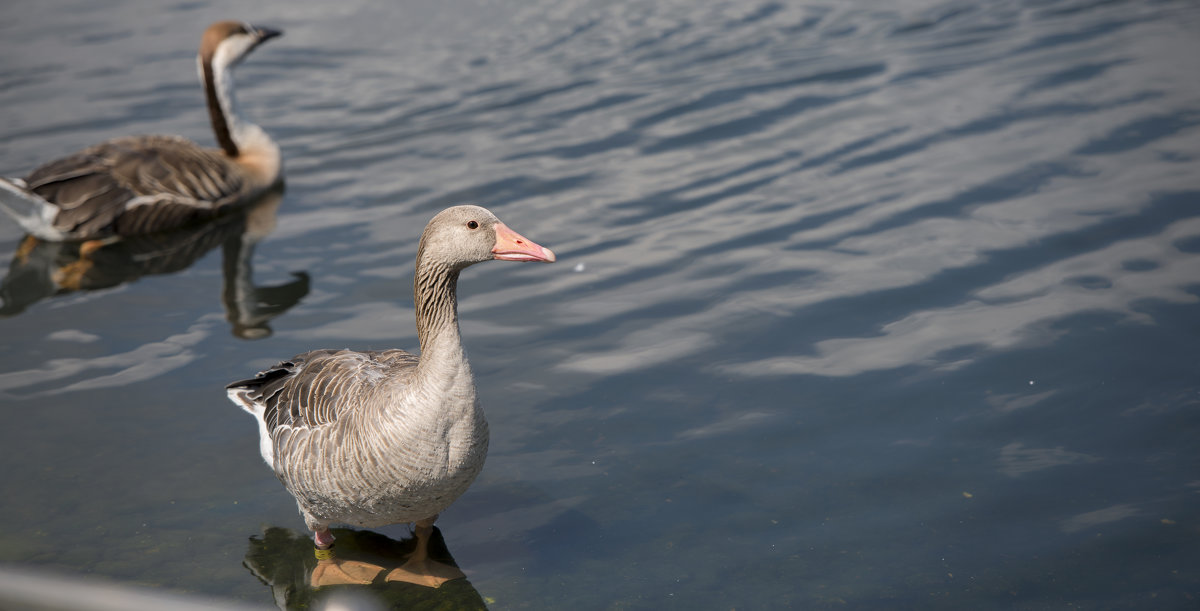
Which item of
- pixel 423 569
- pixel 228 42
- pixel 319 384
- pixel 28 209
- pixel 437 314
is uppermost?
pixel 228 42

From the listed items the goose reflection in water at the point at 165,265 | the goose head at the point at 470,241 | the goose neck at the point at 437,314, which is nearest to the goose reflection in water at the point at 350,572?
the goose neck at the point at 437,314

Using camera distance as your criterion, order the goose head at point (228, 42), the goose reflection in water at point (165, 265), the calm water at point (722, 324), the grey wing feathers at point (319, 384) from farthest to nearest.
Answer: the goose head at point (228, 42), the goose reflection in water at point (165, 265), the calm water at point (722, 324), the grey wing feathers at point (319, 384)

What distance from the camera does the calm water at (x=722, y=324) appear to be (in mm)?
5168

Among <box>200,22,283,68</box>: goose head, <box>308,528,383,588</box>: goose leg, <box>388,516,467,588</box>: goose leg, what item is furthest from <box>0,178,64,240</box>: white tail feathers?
<box>388,516,467,588</box>: goose leg

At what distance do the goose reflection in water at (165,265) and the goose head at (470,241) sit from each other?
361cm

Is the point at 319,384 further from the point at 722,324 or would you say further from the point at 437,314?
the point at 722,324

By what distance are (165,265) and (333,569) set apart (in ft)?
17.4

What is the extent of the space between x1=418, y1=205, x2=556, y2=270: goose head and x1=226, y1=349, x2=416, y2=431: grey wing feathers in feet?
1.94

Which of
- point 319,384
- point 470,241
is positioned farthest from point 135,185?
point 470,241

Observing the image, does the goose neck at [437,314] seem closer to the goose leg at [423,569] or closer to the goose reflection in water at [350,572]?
the goose leg at [423,569]

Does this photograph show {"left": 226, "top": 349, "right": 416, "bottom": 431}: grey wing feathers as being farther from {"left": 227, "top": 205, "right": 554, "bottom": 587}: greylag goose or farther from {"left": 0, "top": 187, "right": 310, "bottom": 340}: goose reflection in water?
{"left": 0, "top": 187, "right": 310, "bottom": 340}: goose reflection in water

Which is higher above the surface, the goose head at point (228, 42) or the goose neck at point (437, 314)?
the goose head at point (228, 42)

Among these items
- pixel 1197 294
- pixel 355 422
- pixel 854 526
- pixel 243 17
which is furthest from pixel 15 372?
pixel 243 17

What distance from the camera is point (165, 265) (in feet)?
30.5
